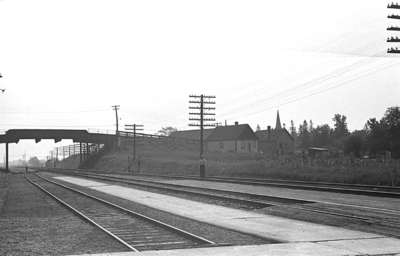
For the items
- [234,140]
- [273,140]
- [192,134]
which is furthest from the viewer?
[192,134]

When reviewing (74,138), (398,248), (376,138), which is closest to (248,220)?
(398,248)

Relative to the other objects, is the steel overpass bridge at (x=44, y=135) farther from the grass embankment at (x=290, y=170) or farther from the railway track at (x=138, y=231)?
the railway track at (x=138, y=231)

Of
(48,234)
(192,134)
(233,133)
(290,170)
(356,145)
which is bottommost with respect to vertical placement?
(48,234)

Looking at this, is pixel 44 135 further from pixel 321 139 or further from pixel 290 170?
pixel 321 139

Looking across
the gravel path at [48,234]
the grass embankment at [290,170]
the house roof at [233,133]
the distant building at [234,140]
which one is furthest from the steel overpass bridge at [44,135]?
the gravel path at [48,234]

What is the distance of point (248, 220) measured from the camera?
16016 millimetres

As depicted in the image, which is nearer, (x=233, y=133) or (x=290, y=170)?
(x=290, y=170)

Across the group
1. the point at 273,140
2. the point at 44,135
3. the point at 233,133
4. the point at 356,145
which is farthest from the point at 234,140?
the point at 44,135

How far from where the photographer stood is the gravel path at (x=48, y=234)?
11.2 m

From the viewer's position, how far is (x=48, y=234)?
13.8 meters

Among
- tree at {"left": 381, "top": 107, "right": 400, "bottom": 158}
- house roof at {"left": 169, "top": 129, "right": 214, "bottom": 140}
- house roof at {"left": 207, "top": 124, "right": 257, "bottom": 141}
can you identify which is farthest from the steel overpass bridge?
tree at {"left": 381, "top": 107, "right": 400, "bottom": 158}

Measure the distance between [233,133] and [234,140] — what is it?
2.45 m

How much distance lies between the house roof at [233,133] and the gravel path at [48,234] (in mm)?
92432

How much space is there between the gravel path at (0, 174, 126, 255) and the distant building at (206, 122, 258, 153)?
8940 centimetres
